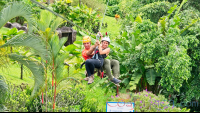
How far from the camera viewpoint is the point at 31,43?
20.9 feet

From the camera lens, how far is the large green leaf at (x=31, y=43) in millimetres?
6320

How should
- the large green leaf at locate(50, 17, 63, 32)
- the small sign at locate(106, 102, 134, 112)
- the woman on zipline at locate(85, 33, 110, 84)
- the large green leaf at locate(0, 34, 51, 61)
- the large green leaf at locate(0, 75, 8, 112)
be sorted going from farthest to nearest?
the large green leaf at locate(50, 17, 63, 32)
the large green leaf at locate(0, 75, 8, 112)
the large green leaf at locate(0, 34, 51, 61)
the woman on zipline at locate(85, 33, 110, 84)
the small sign at locate(106, 102, 134, 112)

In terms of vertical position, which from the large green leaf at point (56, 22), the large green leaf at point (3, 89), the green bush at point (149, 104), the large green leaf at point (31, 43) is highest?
the large green leaf at point (56, 22)

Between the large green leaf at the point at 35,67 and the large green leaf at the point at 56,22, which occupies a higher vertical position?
the large green leaf at the point at 56,22

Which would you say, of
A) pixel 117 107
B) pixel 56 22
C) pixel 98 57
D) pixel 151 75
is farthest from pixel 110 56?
pixel 117 107

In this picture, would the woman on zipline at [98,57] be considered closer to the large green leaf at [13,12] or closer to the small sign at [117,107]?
the small sign at [117,107]

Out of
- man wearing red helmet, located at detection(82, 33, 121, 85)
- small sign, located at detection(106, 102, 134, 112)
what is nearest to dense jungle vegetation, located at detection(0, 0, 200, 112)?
man wearing red helmet, located at detection(82, 33, 121, 85)

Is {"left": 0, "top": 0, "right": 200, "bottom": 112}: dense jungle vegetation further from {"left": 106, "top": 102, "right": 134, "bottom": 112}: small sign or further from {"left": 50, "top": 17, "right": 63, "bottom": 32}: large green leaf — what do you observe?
{"left": 106, "top": 102, "right": 134, "bottom": 112}: small sign

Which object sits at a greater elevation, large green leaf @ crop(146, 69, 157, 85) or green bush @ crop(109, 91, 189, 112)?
large green leaf @ crop(146, 69, 157, 85)

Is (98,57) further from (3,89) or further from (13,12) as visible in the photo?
(3,89)

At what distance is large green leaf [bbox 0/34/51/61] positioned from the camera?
632 centimetres

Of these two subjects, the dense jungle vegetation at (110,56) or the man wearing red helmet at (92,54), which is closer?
the man wearing red helmet at (92,54)

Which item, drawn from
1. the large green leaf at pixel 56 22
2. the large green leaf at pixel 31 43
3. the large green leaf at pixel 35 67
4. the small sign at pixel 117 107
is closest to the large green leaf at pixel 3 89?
the large green leaf at pixel 35 67

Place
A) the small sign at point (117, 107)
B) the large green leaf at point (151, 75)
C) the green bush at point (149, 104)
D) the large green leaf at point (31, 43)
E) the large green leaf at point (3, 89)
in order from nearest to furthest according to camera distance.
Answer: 1. the small sign at point (117, 107)
2. the large green leaf at point (31, 43)
3. the large green leaf at point (3, 89)
4. the green bush at point (149, 104)
5. the large green leaf at point (151, 75)
